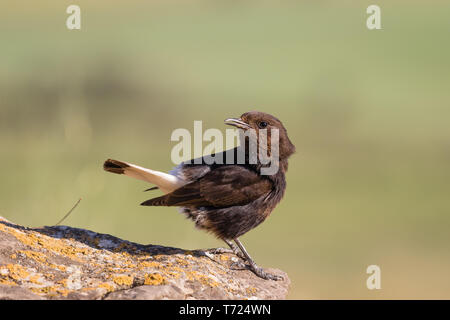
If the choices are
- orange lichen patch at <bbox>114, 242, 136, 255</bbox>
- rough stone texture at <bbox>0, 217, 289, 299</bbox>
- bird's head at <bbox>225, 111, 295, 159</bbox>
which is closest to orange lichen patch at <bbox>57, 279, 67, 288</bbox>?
rough stone texture at <bbox>0, 217, 289, 299</bbox>

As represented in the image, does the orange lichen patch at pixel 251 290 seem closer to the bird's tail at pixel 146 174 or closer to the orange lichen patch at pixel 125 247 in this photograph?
the orange lichen patch at pixel 125 247

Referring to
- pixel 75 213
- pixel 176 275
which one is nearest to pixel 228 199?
pixel 176 275

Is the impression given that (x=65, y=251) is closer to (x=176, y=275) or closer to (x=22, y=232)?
(x=22, y=232)

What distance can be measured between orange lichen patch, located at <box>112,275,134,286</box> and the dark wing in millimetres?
1415

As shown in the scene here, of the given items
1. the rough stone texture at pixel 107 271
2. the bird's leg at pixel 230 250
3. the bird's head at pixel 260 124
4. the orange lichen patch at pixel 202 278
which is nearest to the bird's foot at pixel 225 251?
the bird's leg at pixel 230 250

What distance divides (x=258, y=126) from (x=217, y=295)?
7.95 feet

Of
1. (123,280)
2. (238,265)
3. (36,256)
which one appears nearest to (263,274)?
(238,265)

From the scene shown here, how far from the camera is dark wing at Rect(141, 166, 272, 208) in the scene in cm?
683

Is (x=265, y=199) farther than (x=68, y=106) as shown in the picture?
No

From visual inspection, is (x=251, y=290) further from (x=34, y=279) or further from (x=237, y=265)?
(x=34, y=279)

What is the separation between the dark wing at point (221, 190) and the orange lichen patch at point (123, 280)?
141 cm

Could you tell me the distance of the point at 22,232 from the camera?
20.3 ft

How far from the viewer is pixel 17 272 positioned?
5328 mm

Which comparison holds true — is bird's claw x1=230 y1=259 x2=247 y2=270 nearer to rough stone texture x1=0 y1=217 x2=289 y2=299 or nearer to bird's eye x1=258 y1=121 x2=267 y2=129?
rough stone texture x1=0 y1=217 x2=289 y2=299
